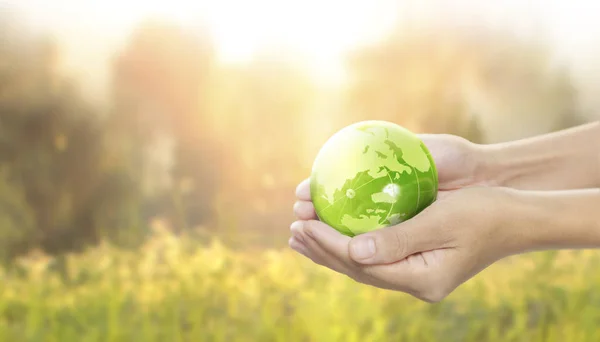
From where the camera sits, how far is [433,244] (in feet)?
6.48

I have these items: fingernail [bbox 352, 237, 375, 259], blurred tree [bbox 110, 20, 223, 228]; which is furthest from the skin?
blurred tree [bbox 110, 20, 223, 228]

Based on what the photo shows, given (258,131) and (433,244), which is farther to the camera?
(258,131)

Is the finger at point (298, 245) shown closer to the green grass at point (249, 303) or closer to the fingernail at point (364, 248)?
the fingernail at point (364, 248)

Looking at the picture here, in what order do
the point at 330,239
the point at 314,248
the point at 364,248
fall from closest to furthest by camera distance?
1. the point at 364,248
2. the point at 330,239
3. the point at 314,248

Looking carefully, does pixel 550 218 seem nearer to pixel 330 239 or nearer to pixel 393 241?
pixel 393 241

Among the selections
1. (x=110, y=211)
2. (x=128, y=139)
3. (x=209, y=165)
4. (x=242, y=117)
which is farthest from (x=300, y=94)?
(x=110, y=211)

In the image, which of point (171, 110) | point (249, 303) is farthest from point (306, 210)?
point (171, 110)

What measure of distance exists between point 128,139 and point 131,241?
605 mm

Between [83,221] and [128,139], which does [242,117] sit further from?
[83,221]

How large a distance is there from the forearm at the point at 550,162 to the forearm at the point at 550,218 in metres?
0.51

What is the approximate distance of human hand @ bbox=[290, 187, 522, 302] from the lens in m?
1.92

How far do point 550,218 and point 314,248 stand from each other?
72 centimetres

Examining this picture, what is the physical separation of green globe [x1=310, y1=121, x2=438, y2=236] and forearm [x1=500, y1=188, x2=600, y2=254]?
253 millimetres

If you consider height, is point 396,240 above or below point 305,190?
below
